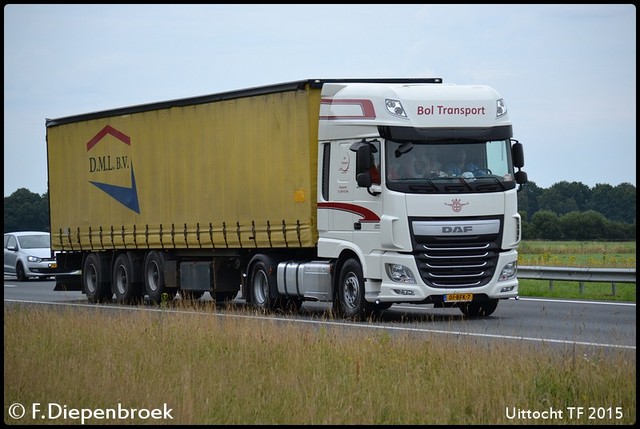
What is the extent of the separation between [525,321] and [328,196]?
3.71m

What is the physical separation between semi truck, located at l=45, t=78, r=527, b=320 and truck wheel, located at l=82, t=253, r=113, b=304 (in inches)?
45.6

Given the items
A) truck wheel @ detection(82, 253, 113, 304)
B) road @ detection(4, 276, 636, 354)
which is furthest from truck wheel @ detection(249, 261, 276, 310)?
truck wheel @ detection(82, 253, 113, 304)

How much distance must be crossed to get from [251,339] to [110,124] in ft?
45.4

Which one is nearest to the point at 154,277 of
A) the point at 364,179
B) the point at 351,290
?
the point at 351,290

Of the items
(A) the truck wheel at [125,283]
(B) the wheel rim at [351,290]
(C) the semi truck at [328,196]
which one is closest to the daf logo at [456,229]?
(C) the semi truck at [328,196]

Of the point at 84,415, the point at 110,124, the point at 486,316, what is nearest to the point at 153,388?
the point at 84,415

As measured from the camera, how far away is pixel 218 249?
25.3 m

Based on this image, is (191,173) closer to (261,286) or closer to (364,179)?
(261,286)

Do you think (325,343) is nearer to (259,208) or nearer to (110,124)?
(259,208)

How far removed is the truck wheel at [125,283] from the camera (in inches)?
1098

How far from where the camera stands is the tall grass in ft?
34.8

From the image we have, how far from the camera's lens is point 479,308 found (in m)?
22.2

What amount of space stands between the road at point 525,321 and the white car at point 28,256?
51.7 feet

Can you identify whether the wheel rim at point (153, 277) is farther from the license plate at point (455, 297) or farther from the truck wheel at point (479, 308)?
the license plate at point (455, 297)
